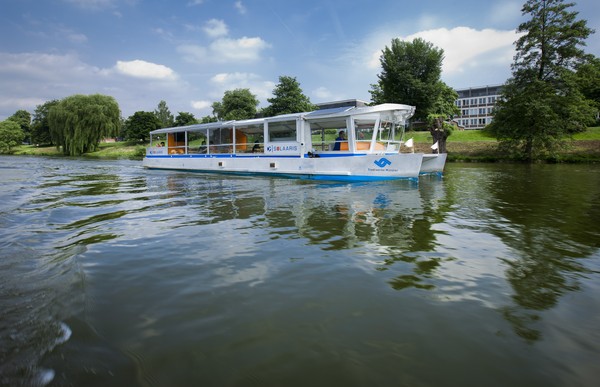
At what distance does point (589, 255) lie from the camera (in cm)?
503

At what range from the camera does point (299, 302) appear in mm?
3355

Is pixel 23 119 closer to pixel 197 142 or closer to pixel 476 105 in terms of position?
pixel 197 142

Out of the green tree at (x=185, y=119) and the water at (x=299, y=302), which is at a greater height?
the green tree at (x=185, y=119)

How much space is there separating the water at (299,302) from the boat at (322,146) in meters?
9.13

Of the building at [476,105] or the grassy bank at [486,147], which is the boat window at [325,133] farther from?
the building at [476,105]

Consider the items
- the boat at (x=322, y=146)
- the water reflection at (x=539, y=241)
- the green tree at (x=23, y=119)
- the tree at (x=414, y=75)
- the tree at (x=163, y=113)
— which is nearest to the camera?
the water reflection at (x=539, y=241)

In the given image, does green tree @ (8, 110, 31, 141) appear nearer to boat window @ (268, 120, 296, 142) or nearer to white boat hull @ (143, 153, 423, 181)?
white boat hull @ (143, 153, 423, 181)

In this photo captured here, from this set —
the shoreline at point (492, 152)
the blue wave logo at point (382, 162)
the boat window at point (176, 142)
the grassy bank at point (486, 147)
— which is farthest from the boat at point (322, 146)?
the grassy bank at point (486, 147)

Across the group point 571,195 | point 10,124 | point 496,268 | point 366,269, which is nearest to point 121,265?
point 366,269

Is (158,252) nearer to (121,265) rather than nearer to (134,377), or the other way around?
(121,265)

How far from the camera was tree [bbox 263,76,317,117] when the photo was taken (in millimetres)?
63656

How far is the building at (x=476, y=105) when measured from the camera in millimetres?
89562

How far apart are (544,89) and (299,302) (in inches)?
1499

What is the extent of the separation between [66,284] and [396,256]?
4110mm
